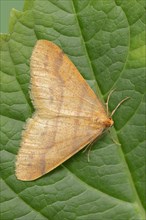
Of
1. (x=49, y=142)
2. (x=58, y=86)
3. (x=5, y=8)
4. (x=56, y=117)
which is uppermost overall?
(x=5, y=8)

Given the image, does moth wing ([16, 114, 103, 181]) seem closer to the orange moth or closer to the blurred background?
the orange moth

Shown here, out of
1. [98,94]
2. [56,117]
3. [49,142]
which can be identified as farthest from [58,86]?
[49,142]

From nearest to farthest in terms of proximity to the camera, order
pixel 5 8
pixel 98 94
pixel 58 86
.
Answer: pixel 98 94
pixel 58 86
pixel 5 8

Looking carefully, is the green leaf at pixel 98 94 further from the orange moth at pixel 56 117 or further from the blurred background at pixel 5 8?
the blurred background at pixel 5 8

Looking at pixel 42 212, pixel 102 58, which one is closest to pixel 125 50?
pixel 102 58

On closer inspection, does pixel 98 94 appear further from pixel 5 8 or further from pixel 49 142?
pixel 5 8

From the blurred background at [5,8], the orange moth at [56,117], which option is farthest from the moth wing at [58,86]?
the blurred background at [5,8]
